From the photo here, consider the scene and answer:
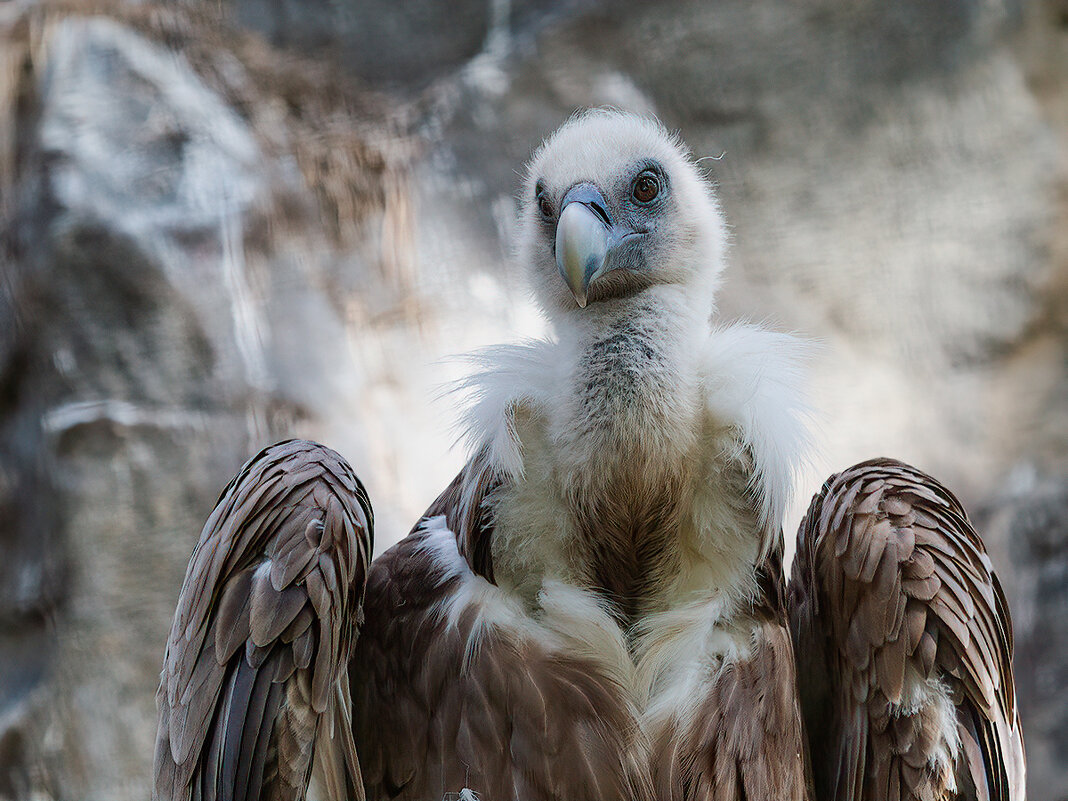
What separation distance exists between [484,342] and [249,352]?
75cm

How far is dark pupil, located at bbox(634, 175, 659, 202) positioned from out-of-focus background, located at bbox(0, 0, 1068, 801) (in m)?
1.56

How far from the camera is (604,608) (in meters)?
1.68

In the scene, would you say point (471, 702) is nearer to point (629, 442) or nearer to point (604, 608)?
point (604, 608)

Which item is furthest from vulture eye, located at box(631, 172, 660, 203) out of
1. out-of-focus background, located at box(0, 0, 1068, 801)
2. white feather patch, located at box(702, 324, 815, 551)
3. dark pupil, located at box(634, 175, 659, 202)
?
out-of-focus background, located at box(0, 0, 1068, 801)

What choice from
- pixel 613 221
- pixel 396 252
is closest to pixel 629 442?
pixel 613 221

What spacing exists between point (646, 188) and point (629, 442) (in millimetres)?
509

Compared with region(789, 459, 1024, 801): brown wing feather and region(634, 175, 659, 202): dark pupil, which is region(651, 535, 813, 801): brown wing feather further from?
region(634, 175, 659, 202): dark pupil

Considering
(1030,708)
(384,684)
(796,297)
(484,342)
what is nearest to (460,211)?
(484,342)

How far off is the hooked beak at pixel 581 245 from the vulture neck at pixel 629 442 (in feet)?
0.30

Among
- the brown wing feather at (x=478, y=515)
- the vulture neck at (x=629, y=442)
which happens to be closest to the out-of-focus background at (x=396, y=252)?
the brown wing feather at (x=478, y=515)

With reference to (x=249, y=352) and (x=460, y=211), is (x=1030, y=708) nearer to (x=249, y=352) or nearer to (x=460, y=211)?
(x=460, y=211)

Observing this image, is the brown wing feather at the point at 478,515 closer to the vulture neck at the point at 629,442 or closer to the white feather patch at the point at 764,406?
the vulture neck at the point at 629,442

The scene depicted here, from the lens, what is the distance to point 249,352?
340 centimetres

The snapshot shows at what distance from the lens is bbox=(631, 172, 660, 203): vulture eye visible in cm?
184
